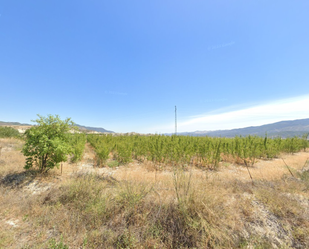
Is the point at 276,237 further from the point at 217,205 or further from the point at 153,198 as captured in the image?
the point at 153,198

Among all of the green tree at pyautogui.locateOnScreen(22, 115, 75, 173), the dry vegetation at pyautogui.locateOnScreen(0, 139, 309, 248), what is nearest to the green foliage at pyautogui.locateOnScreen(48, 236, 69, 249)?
the dry vegetation at pyautogui.locateOnScreen(0, 139, 309, 248)

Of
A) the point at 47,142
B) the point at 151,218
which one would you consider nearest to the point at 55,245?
the point at 151,218

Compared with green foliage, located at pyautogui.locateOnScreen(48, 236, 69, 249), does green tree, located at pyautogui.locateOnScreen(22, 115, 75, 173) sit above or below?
above

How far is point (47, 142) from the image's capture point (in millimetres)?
4637

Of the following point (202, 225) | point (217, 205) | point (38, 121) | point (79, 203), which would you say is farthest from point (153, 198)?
point (38, 121)

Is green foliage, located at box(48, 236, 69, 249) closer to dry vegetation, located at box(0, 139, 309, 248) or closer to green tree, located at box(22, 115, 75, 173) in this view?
dry vegetation, located at box(0, 139, 309, 248)

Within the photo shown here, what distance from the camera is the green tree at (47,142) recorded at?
4.58 meters

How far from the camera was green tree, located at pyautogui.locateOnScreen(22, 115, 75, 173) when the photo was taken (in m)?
4.58

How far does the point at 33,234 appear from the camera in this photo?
2502mm

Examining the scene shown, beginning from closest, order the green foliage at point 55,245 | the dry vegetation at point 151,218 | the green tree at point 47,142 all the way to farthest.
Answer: the green foliage at point 55,245, the dry vegetation at point 151,218, the green tree at point 47,142

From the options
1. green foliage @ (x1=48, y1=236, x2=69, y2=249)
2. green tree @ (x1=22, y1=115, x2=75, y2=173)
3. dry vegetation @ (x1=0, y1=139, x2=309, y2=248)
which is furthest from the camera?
green tree @ (x1=22, y1=115, x2=75, y2=173)

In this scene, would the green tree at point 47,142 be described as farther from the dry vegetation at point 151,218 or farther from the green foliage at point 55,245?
the green foliage at point 55,245

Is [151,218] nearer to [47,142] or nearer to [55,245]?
[55,245]

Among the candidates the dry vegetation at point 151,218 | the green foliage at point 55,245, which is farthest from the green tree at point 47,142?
the green foliage at point 55,245
